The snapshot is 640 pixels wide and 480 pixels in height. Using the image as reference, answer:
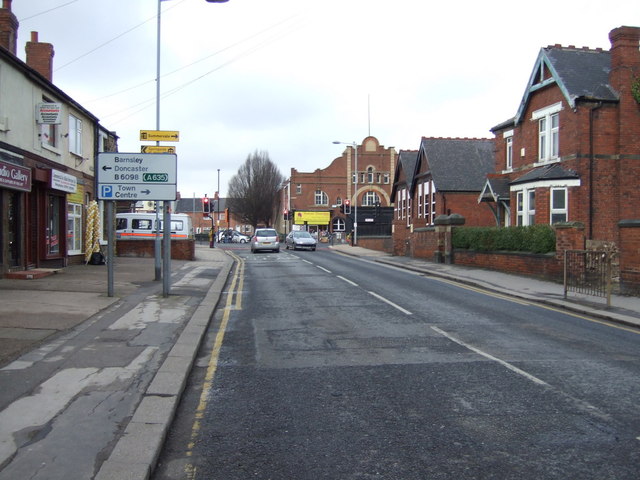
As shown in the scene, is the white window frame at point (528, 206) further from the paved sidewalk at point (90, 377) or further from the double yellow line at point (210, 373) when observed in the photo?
the paved sidewalk at point (90, 377)

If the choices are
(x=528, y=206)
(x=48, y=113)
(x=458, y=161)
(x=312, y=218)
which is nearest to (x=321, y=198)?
(x=312, y=218)

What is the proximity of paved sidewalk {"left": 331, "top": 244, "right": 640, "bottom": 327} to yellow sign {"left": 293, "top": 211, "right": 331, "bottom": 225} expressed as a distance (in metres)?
52.8


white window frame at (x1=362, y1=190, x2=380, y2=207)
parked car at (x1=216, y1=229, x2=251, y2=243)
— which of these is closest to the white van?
parked car at (x1=216, y1=229, x2=251, y2=243)

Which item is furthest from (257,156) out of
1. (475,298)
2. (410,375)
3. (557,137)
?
(410,375)

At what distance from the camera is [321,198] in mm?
79188

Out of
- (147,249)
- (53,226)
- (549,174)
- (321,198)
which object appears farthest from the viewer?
(321,198)

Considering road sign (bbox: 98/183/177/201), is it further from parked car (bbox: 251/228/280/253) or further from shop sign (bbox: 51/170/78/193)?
parked car (bbox: 251/228/280/253)

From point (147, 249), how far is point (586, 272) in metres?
20.3

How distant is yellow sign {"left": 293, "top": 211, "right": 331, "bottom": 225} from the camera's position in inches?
2968

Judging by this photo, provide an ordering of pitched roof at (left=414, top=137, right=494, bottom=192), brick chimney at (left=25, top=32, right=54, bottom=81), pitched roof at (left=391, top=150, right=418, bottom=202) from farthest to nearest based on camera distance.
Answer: pitched roof at (left=391, top=150, right=418, bottom=202)
pitched roof at (left=414, top=137, right=494, bottom=192)
brick chimney at (left=25, top=32, right=54, bottom=81)

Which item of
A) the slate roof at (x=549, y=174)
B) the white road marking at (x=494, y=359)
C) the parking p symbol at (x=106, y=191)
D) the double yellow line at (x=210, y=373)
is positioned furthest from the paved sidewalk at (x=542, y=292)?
the parking p symbol at (x=106, y=191)

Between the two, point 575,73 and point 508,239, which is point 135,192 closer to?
point 508,239

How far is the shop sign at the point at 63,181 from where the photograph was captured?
1756 centimetres

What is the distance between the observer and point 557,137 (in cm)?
2306
